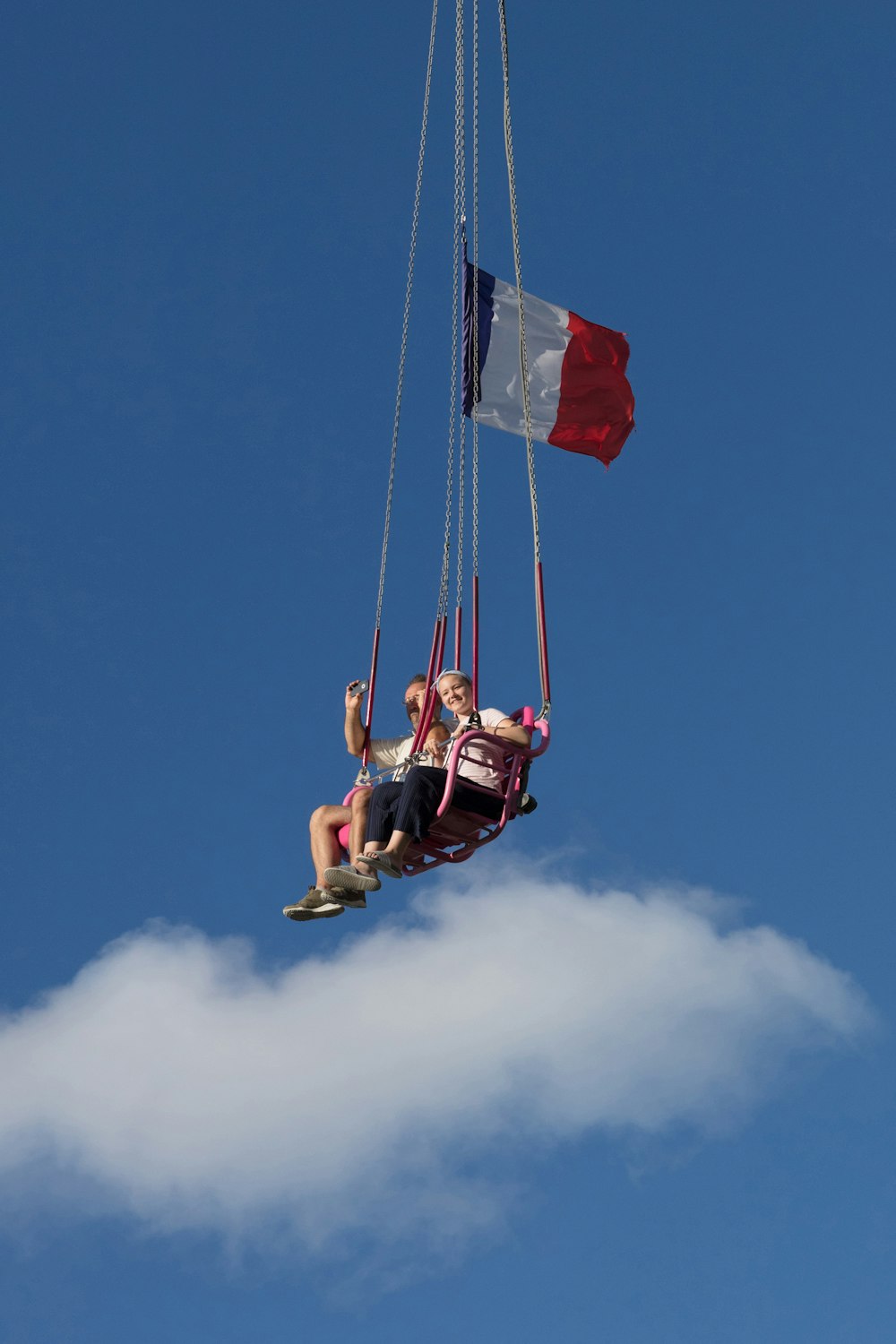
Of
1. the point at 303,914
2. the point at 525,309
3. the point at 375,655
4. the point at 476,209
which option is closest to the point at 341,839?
the point at 303,914

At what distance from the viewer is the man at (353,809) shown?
16.2m

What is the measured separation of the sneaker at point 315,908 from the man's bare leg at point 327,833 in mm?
270

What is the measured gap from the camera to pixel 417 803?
1594cm

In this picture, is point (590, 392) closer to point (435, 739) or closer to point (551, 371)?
point (551, 371)

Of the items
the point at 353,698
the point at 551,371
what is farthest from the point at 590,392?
the point at 353,698

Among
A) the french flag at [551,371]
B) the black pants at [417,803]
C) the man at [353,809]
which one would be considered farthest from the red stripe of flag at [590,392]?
the black pants at [417,803]

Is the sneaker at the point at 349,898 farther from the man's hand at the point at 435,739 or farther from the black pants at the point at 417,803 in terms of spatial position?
the man's hand at the point at 435,739

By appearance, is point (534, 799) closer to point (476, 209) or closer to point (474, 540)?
point (474, 540)

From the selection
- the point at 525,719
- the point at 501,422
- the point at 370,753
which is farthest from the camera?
the point at 501,422

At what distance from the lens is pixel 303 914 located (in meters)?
16.4

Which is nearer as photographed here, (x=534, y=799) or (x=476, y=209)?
(x=534, y=799)

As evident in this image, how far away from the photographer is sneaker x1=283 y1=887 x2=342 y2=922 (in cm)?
1616

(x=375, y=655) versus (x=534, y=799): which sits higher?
(x=375, y=655)

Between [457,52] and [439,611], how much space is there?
445 cm
